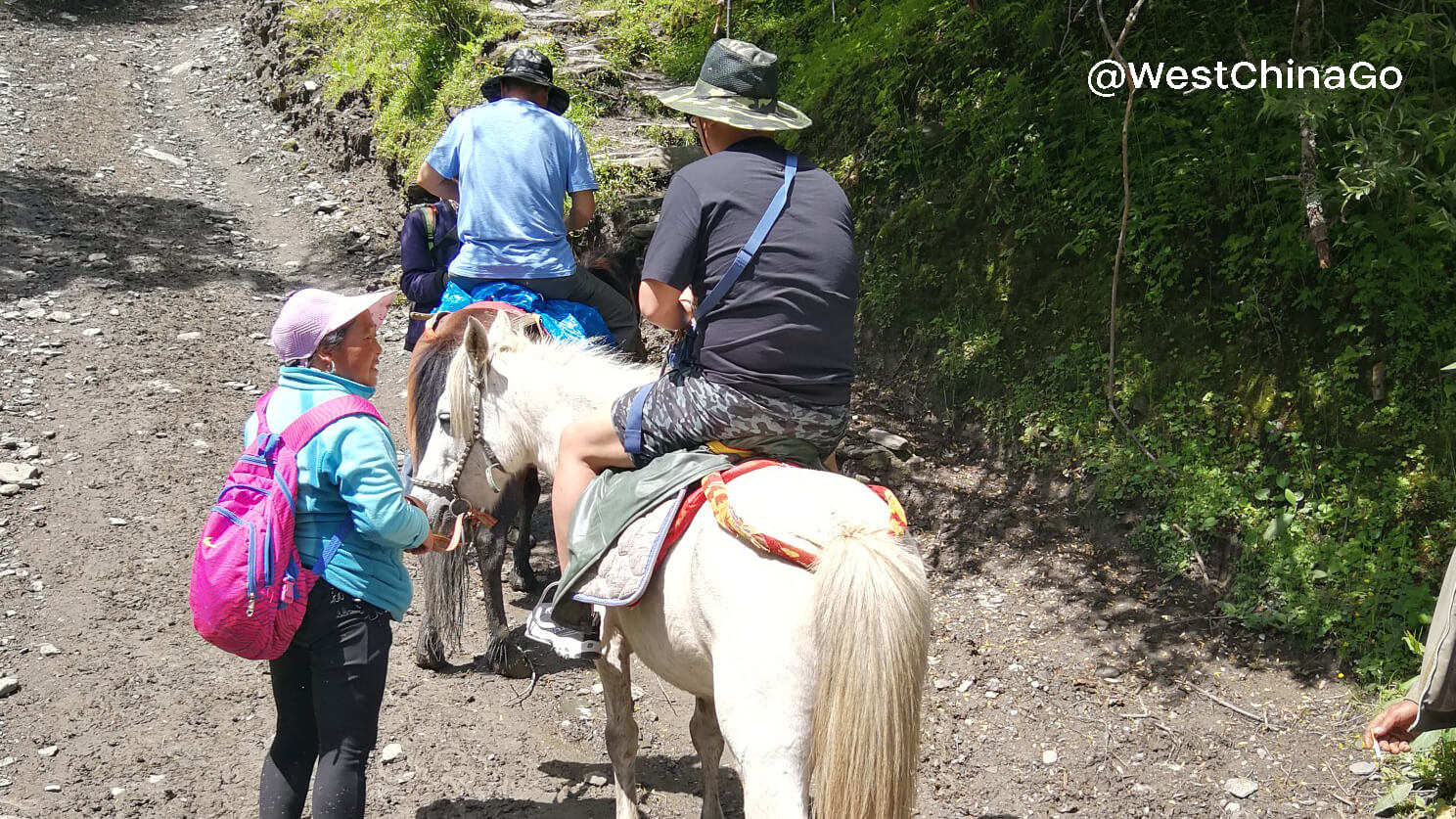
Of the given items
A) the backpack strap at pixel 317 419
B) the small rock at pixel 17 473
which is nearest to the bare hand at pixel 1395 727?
the backpack strap at pixel 317 419

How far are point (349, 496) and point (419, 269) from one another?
267cm

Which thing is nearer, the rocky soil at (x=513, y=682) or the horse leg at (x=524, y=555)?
the rocky soil at (x=513, y=682)

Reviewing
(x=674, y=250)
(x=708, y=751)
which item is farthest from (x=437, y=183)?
(x=708, y=751)

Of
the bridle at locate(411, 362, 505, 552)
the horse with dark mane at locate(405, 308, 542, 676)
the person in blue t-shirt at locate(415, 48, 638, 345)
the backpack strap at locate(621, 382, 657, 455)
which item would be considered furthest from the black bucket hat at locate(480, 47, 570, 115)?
the backpack strap at locate(621, 382, 657, 455)

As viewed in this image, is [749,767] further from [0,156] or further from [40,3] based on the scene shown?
[40,3]

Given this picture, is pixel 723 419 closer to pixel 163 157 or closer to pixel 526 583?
pixel 526 583

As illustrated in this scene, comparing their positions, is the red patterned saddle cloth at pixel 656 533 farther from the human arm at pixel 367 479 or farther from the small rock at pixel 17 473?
the small rock at pixel 17 473

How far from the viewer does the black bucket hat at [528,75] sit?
4988mm

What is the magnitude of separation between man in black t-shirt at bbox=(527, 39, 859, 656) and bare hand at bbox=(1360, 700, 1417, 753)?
1.51m

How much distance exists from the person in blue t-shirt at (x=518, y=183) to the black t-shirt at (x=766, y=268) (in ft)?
6.35

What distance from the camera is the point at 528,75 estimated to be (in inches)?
196

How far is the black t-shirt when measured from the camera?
2.93 m

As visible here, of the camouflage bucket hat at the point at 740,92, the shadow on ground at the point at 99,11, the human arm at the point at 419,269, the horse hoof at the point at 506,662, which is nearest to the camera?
the camouflage bucket hat at the point at 740,92

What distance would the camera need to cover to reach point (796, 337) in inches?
116
